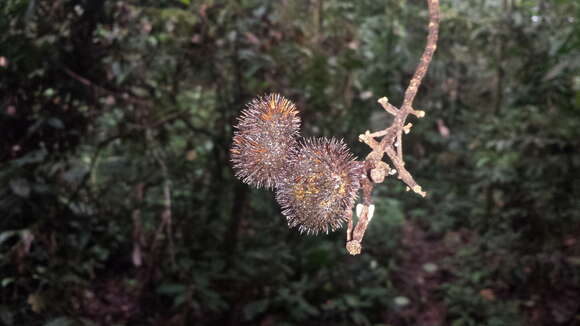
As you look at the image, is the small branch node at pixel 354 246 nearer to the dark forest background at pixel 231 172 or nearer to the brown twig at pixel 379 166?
the brown twig at pixel 379 166

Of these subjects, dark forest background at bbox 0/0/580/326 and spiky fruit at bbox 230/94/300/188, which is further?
dark forest background at bbox 0/0/580/326

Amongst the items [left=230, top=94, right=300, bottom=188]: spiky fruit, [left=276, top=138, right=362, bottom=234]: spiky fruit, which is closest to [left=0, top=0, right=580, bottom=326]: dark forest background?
[left=230, top=94, right=300, bottom=188]: spiky fruit

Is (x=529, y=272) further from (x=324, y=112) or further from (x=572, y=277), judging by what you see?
(x=324, y=112)

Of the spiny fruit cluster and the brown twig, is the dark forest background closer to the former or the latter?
the spiny fruit cluster

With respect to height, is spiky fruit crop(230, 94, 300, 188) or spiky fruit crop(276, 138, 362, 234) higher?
spiky fruit crop(230, 94, 300, 188)

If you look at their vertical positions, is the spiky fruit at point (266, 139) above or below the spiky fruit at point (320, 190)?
above

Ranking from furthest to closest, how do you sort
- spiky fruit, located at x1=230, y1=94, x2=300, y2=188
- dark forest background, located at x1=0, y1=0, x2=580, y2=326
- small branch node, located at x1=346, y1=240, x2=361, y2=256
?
dark forest background, located at x1=0, y1=0, x2=580, y2=326
spiky fruit, located at x1=230, y1=94, x2=300, y2=188
small branch node, located at x1=346, y1=240, x2=361, y2=256

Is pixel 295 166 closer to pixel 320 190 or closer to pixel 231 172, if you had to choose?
pixel 320 190

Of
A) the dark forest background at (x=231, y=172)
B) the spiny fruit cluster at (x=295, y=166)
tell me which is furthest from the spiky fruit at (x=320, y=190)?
the dark forest background at (x=231, y=172)
